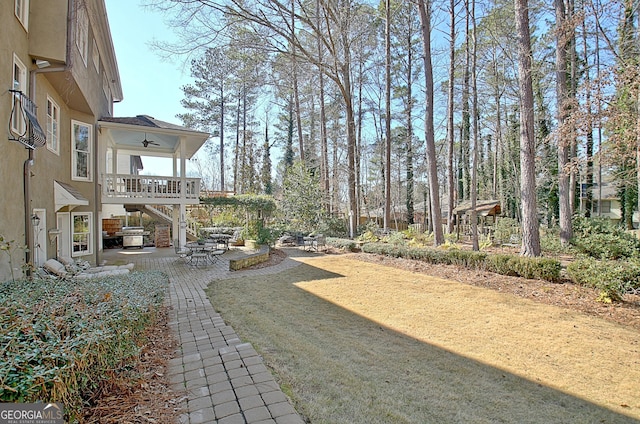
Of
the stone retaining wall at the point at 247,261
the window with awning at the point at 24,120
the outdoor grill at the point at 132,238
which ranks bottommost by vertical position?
the stone retaining wall at the point at 247,261

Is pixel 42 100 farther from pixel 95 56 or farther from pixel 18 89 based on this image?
pixel 95 56

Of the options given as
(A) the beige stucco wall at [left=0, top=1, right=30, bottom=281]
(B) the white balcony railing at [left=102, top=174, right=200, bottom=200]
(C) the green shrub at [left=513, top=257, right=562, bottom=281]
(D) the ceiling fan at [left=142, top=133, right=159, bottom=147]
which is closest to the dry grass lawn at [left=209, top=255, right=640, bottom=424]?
(C) the green shrub at [left=513, top=257, right=562, bottom=281]

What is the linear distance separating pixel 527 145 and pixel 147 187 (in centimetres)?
1370

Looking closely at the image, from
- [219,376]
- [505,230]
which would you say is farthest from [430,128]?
[219,376]

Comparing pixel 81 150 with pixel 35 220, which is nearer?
pixel 35 220

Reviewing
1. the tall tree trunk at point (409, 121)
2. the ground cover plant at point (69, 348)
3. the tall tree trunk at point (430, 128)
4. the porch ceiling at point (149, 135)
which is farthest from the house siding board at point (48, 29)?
the tall tree trunk at point (409, 121)

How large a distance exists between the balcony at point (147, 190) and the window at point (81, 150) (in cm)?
128

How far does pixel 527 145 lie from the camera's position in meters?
9.88

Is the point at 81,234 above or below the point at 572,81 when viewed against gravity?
below

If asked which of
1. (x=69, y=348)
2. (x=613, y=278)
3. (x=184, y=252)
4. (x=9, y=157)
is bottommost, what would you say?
(x=613, y=278)

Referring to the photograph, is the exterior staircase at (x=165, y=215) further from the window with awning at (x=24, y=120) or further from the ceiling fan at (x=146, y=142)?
the window with awning at (x=24, y=120)

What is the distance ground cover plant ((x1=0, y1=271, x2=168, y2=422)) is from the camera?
5.59 feet

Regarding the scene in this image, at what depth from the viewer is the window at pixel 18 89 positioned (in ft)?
19.2

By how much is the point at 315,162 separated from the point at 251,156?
5.86 metres
